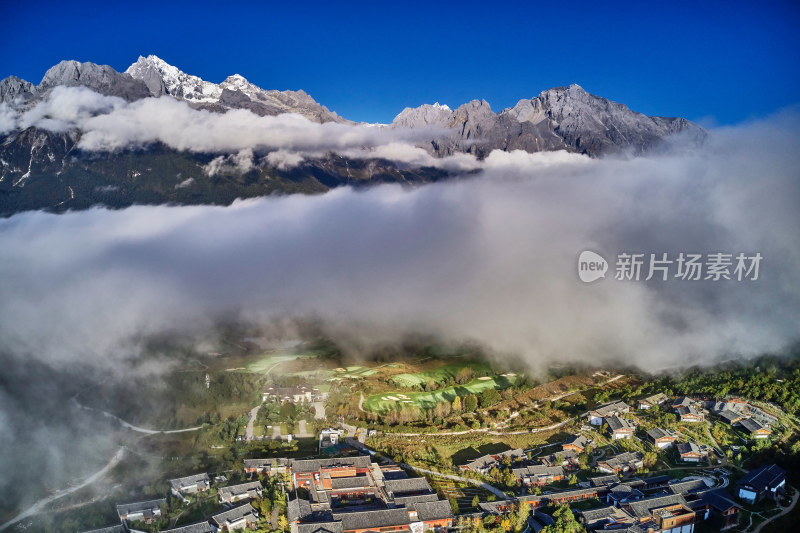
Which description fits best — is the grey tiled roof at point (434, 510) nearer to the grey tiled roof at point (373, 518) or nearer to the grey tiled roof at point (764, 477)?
the grey tiled roof at point (373, 518)

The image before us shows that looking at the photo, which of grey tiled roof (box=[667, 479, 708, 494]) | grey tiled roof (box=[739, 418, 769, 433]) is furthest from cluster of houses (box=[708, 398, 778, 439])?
grey tiled roof (box=[667, 479, 708, 494])

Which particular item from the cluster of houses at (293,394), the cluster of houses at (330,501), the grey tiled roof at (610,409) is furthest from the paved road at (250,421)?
the grey tiled roof at (610,409)

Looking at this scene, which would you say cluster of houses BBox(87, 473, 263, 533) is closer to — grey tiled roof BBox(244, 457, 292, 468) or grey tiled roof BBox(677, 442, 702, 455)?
grey tiled roof BBox(244, 457, 292, 468)

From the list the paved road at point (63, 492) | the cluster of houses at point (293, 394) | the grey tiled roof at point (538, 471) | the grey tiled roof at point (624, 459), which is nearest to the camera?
the paved road at point (63, 492)

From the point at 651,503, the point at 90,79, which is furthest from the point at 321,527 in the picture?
the point at 90,79

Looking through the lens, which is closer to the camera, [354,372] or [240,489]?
[240,489]

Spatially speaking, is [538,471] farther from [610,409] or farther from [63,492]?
[63,492]

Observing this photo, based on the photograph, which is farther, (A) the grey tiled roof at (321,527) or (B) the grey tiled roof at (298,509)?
(B) the grey tiled roof at (298,509)
